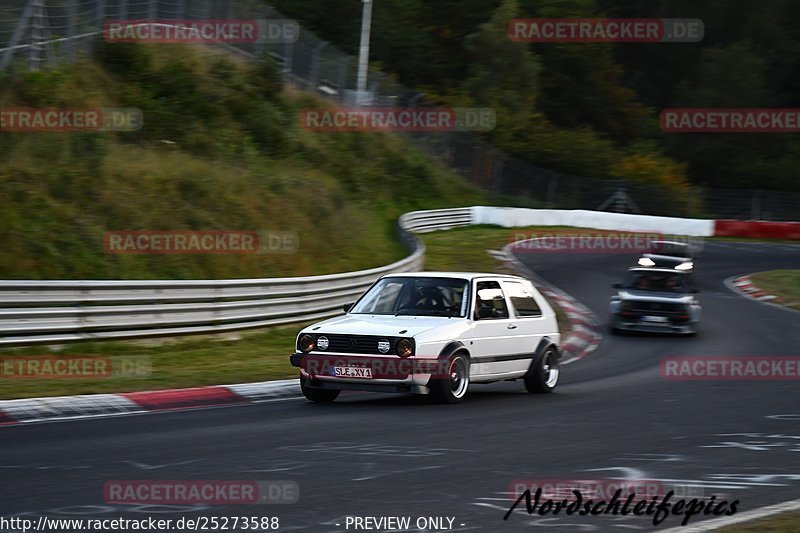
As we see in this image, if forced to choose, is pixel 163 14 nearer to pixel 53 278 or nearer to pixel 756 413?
pixel 53 278

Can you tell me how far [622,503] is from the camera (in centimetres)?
678

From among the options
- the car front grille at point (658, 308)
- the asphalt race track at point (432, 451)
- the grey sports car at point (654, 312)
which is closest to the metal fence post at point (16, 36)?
the grey sports car at point (654, 312)

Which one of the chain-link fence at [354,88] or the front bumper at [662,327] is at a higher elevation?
the chain-link fence at [354,88]

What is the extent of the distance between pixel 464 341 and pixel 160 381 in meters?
3.78

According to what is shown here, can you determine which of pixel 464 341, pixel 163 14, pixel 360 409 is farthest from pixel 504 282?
pixel 163 14

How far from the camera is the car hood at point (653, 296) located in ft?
72.9

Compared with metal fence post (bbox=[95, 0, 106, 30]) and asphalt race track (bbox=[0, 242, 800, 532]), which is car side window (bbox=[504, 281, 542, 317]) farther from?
metal fence post (bbox=[95, 0, 106, 30])

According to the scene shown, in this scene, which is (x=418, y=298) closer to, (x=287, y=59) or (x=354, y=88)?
(x=287, y=59)

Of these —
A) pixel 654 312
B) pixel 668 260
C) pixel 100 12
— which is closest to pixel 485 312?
pixel 654 312

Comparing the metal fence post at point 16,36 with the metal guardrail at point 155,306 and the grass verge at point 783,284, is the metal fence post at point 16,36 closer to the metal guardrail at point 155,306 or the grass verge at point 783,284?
the metal guardrail at point 155,306

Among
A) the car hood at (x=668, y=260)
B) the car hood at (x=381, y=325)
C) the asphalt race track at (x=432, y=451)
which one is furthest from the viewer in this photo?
the car hood at (x=668, y=260)

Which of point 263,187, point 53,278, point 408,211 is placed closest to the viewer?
point 53,278

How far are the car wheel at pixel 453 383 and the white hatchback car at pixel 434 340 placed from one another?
0.01 metres

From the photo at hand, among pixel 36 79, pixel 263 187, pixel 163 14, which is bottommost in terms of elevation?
pixel 263 187
